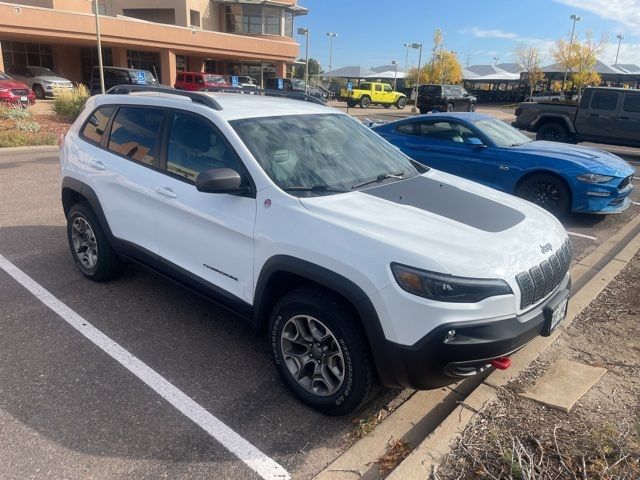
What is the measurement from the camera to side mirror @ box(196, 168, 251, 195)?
3049 millimetres

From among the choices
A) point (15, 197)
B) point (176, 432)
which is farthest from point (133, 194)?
point (15, 197)

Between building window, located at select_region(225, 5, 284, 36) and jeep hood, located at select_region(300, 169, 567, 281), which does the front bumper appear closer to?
jeep hood, located at select_region(300, 169, 567, 281)

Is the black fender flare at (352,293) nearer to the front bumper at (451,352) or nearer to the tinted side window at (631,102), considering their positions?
the front bumper at (451,352)

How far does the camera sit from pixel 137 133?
4098 mm

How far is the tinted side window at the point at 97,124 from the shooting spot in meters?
4.48

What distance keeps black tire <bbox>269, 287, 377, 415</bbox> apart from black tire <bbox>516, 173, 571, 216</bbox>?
5403 mm

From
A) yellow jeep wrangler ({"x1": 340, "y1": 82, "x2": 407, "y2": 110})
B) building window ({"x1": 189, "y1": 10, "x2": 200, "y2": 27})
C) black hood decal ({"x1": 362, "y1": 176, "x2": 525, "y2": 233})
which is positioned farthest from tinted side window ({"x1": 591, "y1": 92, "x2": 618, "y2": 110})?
building window ({"x1": 189, "y1": 10, "x2": 200, "y2": 27})

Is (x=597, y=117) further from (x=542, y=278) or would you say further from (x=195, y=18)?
(x=195, y=18)

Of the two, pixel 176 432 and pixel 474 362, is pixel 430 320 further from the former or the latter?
pixel 176 432

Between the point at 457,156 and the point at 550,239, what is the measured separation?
489cm

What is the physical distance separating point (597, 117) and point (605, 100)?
0.51 metres

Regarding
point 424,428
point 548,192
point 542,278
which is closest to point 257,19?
point 548,192

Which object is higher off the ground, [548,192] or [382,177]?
[382,177]

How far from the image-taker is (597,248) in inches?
251
